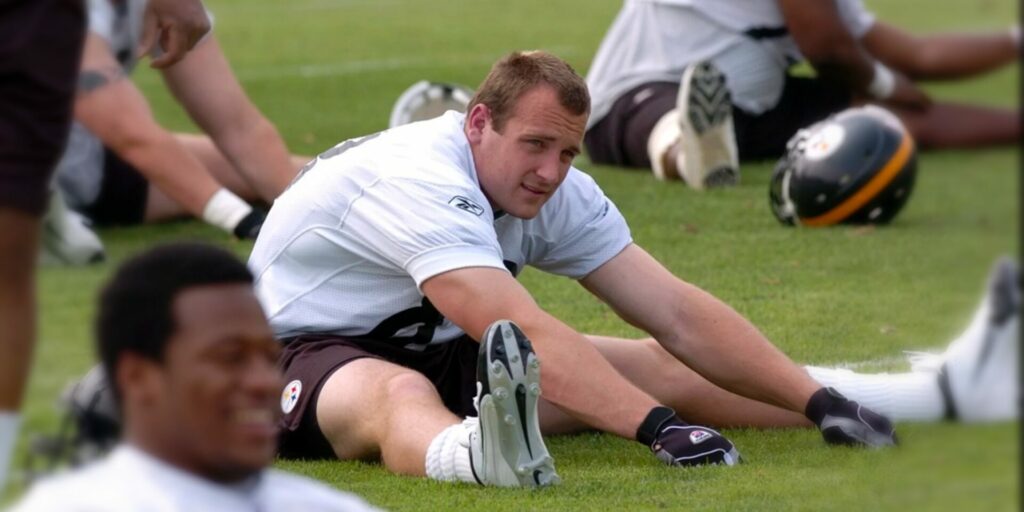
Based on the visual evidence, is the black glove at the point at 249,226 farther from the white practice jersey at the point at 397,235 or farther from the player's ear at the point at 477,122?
the player's ear at the point at 477,122

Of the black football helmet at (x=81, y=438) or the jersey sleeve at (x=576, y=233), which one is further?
the jersey sleeve at (x=576, y=233)

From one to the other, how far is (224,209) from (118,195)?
2.06 feet

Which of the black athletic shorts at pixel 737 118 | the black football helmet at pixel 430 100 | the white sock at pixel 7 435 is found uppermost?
the white sock at pixel 7 435

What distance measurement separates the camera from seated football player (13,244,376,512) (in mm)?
2539

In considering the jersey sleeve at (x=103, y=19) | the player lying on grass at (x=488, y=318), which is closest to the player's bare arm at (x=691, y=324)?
the player lying on grass at (x=488, y=318)

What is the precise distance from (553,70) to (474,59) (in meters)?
8.05

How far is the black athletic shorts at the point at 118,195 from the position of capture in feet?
25.9

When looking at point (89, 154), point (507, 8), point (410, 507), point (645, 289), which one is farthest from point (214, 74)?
point (507, 8)

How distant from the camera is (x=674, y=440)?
4730 millimetres

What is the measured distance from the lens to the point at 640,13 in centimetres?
954

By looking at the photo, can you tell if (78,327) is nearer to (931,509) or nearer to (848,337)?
(931,509)

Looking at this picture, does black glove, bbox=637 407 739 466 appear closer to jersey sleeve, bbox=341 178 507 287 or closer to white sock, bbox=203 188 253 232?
jersey sleeve, bbox=341 178 507 287

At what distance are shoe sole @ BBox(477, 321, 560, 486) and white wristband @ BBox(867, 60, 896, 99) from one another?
1248 millimetres

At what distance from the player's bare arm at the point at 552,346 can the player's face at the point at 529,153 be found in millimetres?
328
